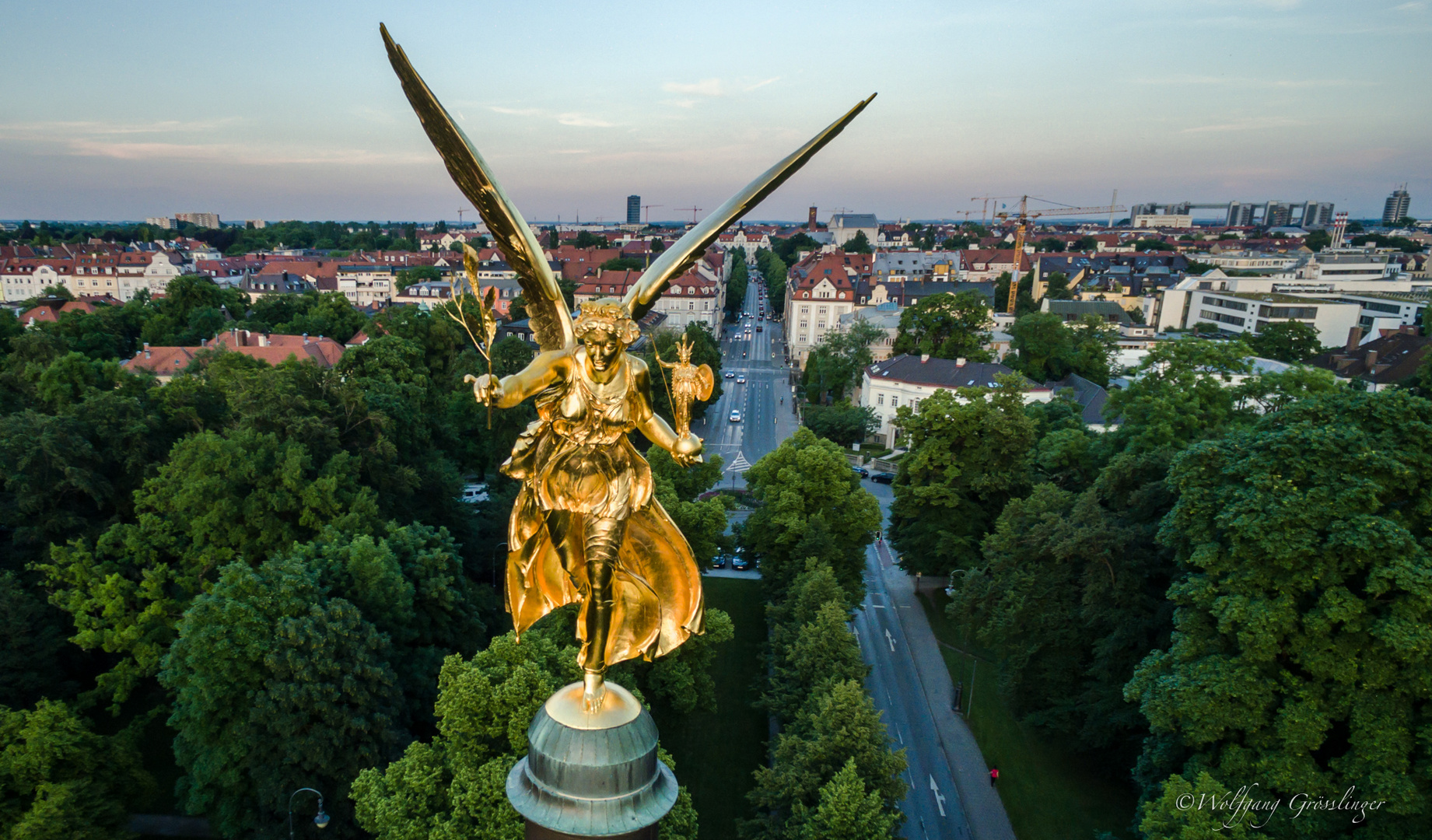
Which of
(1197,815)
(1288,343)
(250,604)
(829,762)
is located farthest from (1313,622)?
(1288,343)

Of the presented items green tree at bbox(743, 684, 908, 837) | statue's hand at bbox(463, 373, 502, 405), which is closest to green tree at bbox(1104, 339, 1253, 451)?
green tree at bbox(743, 684, 908, 837)

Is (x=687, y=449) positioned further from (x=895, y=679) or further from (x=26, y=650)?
(x=895, y=679)

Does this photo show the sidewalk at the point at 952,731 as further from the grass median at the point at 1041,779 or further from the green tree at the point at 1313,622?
the green tree at the point at 1313,622

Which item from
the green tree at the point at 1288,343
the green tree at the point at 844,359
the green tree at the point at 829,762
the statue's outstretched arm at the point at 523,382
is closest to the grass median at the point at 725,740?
the green tree at the point at 829,762

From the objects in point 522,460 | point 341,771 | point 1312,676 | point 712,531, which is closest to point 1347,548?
point 1312,676

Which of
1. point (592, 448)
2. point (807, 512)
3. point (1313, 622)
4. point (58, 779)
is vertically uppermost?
point (592, 448)

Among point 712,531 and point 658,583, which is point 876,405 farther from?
point 658,583

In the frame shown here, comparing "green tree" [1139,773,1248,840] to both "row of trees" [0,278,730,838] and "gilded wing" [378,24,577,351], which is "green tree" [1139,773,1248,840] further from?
"gilded wing" [378,24,577,351]
